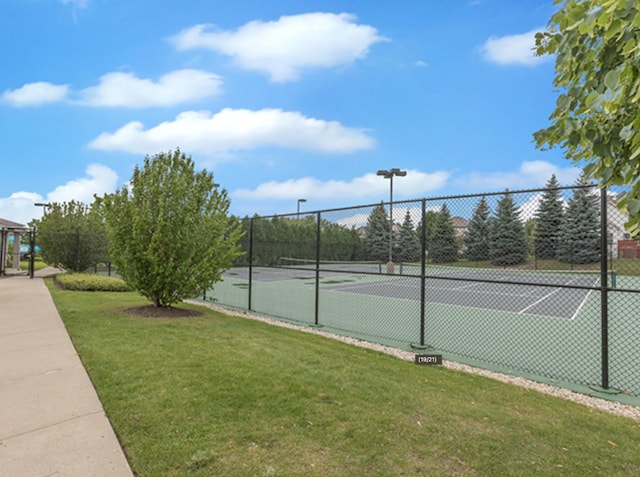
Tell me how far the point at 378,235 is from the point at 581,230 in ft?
10.5

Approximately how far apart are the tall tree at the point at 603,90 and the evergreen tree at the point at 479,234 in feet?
11.0

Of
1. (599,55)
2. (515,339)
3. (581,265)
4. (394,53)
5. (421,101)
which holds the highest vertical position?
(394,53)

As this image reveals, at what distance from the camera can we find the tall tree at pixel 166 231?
749cm

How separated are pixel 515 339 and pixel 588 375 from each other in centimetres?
199

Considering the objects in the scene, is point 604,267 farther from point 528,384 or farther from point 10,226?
point 10,226

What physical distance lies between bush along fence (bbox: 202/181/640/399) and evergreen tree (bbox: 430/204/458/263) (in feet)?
0.05

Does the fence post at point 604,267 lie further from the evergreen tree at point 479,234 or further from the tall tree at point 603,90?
the tall tree at point 603,90

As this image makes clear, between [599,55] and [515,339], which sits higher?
[599,55]

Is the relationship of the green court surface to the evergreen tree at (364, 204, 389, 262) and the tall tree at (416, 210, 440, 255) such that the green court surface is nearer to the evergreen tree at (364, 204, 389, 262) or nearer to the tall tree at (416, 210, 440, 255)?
the evergreen tree at (364, 204, 389, 262)

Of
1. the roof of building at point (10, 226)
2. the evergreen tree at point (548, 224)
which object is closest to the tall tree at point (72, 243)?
the roof of building at point (10, 226)

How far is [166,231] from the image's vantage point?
7.51 meters

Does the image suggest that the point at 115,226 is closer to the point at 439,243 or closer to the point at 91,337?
the point at 91,337

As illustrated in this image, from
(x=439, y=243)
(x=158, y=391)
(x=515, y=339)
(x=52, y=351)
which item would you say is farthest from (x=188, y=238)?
(x=515, y=339)

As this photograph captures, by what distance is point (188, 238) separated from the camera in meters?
7.57
